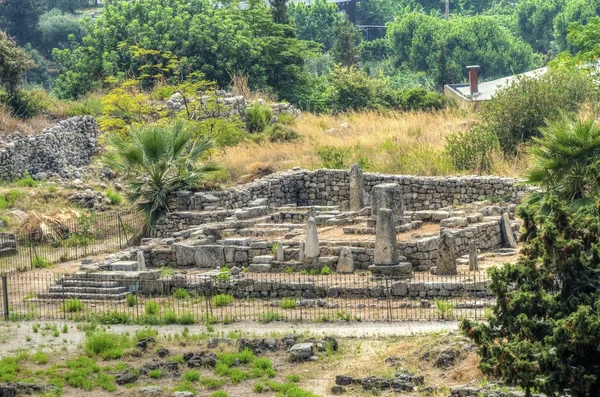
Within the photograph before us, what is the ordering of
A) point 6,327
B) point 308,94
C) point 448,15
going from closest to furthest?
1. point 6,327
2. point 308,94
3. point 448,15

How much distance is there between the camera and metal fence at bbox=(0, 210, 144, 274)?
40.8m

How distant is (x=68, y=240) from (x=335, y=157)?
30.4ft

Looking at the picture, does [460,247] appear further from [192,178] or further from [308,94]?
[308,94]

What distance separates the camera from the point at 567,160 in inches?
1398

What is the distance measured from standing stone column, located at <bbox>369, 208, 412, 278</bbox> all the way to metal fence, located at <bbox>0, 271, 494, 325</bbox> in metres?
0.36

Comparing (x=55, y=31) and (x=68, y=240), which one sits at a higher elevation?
(x=68, y=240)

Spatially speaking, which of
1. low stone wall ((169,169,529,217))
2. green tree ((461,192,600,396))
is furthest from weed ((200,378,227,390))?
low stone wall ((169,169,529,217))

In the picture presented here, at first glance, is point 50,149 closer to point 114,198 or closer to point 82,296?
point 114,198

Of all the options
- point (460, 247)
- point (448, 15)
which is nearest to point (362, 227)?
point (460, 247)

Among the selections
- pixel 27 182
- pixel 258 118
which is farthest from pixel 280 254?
pixel 258 118

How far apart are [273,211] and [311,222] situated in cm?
651

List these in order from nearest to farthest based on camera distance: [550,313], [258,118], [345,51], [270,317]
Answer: [550,313] < [270,317] < [258,118] < [345,51]

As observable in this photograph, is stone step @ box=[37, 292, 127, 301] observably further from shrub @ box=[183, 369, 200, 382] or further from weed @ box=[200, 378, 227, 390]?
weed @ box=[200, 378, 227, 390]

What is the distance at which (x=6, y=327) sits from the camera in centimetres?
3388
